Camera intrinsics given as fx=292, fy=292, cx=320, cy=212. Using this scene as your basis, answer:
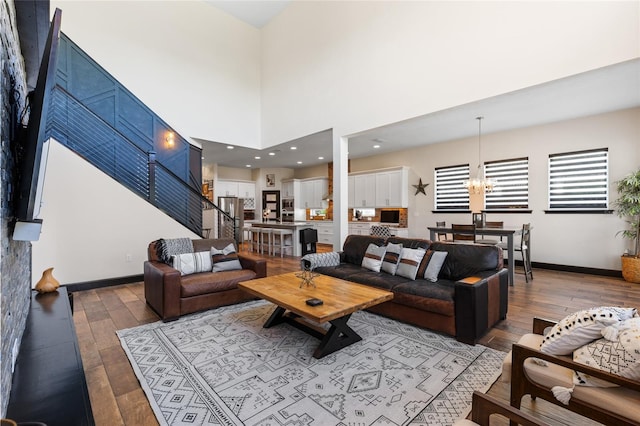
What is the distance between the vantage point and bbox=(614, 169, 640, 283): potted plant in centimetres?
496

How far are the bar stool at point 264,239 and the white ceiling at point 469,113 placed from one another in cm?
224

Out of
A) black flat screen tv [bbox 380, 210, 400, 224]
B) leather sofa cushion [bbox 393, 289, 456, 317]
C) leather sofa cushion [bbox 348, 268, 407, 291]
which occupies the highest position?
black flat screen tv [bbox 380, 210, 400, 224]

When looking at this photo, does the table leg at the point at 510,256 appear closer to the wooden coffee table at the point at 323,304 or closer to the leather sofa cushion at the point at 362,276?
the leather sofa cushion at the point at 362,276

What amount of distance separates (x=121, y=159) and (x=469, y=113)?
6566 mm

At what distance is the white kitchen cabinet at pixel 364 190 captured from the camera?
909cm

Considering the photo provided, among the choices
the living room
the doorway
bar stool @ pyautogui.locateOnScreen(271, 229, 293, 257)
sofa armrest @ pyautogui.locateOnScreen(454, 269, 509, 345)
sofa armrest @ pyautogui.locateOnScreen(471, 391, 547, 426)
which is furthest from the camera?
the doorway

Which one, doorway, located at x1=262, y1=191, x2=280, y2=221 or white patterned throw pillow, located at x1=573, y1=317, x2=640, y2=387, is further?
doorway, located at x1=262, y1=191, x2=280, y2=221

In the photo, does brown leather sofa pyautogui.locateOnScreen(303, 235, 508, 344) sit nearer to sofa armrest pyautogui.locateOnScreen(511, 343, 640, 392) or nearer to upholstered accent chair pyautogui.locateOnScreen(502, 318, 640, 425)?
upholstered accent chair pyautogui.locateOnScreen(502, 318, 640, 425)

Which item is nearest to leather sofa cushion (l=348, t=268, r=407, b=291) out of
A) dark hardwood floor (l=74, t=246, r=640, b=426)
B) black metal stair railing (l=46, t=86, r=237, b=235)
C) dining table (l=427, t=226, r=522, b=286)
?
dark hardwood floor (l=74, t=246, r=640, b=426)

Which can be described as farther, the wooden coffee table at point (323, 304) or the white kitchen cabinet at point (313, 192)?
the white kitchen cabinet at point (313, 192)

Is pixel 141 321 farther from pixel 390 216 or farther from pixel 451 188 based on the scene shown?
pixel 451 188

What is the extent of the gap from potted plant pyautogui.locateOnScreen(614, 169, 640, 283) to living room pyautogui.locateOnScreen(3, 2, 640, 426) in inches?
7.6

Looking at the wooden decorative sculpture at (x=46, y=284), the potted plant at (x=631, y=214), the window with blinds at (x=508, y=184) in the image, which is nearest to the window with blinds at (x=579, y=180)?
the potted plant at (x=631, y=214)

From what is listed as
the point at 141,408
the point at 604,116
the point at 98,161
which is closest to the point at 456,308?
the point at 141,408
